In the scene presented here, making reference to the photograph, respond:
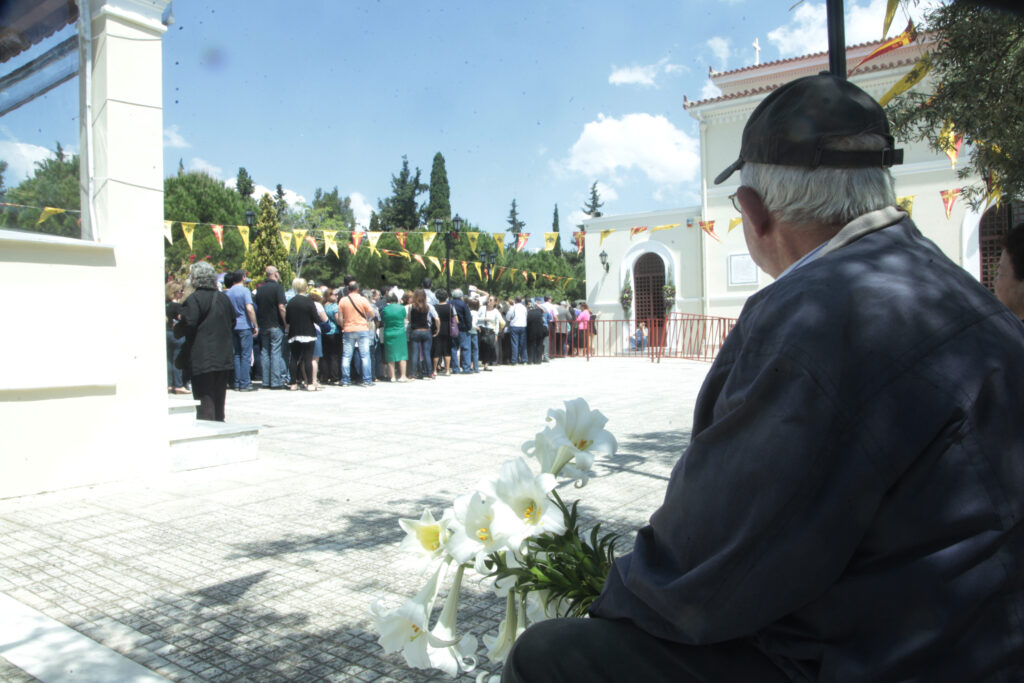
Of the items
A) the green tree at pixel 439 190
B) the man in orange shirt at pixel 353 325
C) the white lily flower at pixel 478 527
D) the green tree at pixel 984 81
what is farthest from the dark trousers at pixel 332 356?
the green tree at pixel 439 190

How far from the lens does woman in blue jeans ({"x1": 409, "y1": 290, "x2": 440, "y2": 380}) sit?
14.1 metres

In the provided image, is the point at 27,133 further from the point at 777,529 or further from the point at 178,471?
the point at 777,529

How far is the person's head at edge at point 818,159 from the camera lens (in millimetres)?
1274

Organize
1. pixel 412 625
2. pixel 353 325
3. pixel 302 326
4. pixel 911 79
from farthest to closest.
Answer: pixel 353 325 → pixel 302 326 → pixel 911 79 → pixel 412 625

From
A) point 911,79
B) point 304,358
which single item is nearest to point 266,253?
point 304,358

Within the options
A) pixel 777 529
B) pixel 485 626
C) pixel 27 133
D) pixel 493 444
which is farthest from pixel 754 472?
pixel 27 133

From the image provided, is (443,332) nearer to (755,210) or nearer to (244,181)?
(755,210)

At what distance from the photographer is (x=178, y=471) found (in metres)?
6.06

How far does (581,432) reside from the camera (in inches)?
62.2

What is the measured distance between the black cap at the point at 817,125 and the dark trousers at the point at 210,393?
6846 mm

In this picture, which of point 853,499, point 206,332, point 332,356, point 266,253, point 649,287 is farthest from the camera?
point 266,253

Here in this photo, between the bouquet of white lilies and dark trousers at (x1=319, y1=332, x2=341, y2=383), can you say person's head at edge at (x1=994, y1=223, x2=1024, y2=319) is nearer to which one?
the bouquet of white lilies

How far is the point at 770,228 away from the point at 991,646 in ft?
2.47

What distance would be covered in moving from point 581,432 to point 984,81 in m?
4.57
